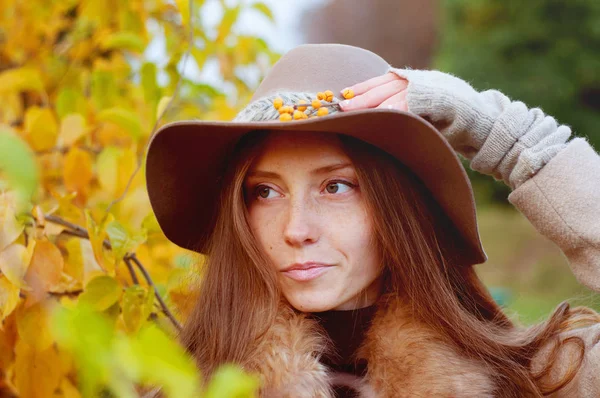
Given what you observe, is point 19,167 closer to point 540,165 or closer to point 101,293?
point 101,293

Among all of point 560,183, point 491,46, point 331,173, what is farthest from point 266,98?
point 491,46

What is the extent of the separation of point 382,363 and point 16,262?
0.75m

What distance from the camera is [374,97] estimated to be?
4.99 ft

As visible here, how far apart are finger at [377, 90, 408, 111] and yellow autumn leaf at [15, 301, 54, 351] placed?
2.62 feet

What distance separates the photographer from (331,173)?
5.02 feet

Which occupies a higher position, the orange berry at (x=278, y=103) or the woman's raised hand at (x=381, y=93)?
the woman's raised hand at (x=381, y=93)

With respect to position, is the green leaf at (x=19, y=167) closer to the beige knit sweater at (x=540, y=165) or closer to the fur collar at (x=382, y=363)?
the fur collar at (x=382, y=363)

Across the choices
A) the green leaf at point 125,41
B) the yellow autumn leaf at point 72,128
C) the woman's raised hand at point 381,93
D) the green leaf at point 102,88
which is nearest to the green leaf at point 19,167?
the woman's raised hand at point 381,93

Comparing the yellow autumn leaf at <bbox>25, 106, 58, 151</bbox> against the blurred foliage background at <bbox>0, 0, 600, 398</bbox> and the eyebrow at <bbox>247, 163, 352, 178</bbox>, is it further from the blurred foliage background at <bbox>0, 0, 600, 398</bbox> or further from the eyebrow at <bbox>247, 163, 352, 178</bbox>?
the eyebrow at <bbox>247, 163, 352, 178</bbox>

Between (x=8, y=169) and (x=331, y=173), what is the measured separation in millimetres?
1114

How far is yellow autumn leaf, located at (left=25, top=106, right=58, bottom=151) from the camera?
1881mm

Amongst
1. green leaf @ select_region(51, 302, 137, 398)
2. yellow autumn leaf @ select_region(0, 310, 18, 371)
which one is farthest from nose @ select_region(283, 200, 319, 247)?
green leaf @ select_region(51, 302, 137, 398)

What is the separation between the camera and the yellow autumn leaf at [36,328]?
1386 mm

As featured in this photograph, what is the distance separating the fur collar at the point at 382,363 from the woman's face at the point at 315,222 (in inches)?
3.2
